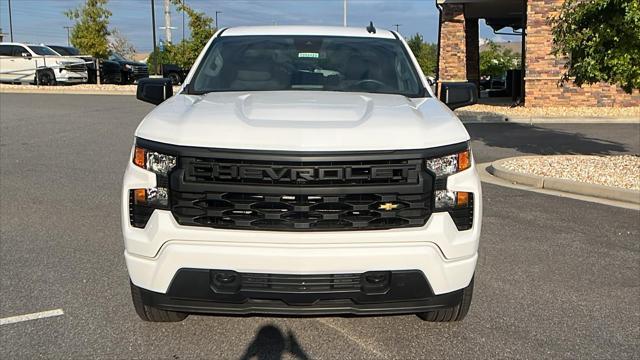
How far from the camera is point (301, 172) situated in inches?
119

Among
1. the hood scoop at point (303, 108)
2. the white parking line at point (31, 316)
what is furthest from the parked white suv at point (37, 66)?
the hood scoop at point (303, 108)

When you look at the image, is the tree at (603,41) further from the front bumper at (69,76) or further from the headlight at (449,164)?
the front bumper at (69,76)

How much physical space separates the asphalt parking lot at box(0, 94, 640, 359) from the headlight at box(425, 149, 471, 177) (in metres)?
1.07

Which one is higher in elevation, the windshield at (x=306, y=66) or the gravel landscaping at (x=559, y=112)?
the windshield at (x=306, y=66)

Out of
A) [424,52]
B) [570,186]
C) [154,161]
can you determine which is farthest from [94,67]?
[424,52]

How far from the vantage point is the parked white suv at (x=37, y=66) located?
2923cm

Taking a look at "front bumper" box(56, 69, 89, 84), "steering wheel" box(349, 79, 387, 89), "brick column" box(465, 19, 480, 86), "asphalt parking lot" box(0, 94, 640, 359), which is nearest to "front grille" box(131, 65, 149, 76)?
"front bumper" box(56, 69, 89, 84)

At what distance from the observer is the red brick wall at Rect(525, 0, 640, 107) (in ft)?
61.5

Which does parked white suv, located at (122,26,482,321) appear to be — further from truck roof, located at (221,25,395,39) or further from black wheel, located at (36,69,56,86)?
black wheel, located at (36,69,56,86)

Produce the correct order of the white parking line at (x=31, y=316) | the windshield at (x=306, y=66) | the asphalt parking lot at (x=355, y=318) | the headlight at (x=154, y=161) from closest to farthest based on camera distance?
the headlight at (x=154, y=161)
the asphalt parking lot at (x=355, y=318)
the white parking line at (x=31, y=316)
the windshield at (x=306, y=66)

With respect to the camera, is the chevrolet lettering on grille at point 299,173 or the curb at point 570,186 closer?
the chevrolet lettering on grille at point 299,173

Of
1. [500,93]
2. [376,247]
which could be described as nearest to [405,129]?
[376,247]

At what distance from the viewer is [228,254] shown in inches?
120

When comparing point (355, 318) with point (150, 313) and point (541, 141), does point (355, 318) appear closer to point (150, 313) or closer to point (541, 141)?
point (150, 313)
